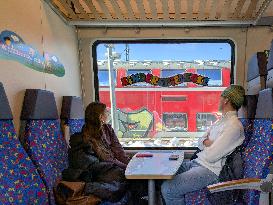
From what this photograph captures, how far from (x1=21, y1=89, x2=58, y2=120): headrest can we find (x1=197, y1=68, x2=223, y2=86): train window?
2294 mm

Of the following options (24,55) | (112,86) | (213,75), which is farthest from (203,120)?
(24,55)

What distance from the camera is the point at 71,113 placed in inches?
141

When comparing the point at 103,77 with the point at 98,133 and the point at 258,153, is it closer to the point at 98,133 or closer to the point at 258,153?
the point at 98,133

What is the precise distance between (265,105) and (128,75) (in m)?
2.31

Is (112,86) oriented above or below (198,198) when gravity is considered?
above

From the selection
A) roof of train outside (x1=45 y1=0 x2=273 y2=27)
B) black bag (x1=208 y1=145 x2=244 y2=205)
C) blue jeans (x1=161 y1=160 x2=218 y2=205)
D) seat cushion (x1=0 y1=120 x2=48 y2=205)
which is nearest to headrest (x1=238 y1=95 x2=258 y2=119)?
black bag (x1=208 y1=145 x2=244 y2=205)

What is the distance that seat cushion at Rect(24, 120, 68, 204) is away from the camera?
2541 mm

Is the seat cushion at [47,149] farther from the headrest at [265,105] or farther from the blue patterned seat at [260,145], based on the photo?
the headrest at [265,105]

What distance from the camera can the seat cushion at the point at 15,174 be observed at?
6.90ft

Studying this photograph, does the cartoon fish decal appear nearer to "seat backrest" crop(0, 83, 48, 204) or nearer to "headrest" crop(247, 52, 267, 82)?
"seat backrest" crop(0, 83, 48, 204)

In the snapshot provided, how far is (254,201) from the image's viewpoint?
2318mm

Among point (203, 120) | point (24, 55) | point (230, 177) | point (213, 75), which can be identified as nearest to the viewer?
point (24, 55)

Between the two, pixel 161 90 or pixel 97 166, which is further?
pixel 161 90

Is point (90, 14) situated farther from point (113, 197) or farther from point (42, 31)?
point (113, 197)
